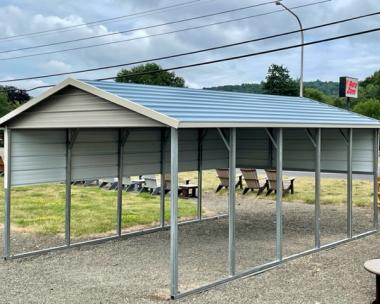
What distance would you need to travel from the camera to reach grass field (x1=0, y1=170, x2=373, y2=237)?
1166 cm

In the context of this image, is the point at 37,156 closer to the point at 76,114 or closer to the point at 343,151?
the point at 76,114

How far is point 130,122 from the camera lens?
6734 millimetres

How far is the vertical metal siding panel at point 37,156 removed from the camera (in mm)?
8445

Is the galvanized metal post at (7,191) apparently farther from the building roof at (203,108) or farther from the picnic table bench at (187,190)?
the picnic table bench at (187,190)

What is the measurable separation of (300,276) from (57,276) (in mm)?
3533

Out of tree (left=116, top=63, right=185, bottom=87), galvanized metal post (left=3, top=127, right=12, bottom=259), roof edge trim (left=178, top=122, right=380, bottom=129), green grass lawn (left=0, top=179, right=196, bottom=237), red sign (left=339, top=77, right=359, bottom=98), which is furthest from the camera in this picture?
tree (left=116, top=63, right=185, bottom=87)

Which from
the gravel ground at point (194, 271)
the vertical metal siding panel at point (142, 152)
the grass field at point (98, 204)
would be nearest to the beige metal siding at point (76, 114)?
the gravel ground at point (194, 271)

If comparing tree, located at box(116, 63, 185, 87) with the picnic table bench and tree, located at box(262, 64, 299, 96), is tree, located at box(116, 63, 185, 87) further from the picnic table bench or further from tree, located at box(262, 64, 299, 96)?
the picnic table bench

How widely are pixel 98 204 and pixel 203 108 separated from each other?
8.80 metres

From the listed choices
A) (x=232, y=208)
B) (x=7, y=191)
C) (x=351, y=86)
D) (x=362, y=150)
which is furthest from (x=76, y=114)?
(x=351, y=86)

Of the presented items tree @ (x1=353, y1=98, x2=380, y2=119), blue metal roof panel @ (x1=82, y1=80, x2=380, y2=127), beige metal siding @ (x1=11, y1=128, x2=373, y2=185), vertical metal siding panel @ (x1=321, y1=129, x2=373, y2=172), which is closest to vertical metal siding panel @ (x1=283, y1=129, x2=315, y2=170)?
beige metal siding @ (x1=11, y1=128, x2=373, y2=185)

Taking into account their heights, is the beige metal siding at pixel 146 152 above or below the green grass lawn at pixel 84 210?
above

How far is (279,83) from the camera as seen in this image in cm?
6744

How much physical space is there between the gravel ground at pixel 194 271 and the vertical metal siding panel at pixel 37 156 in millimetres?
1353
